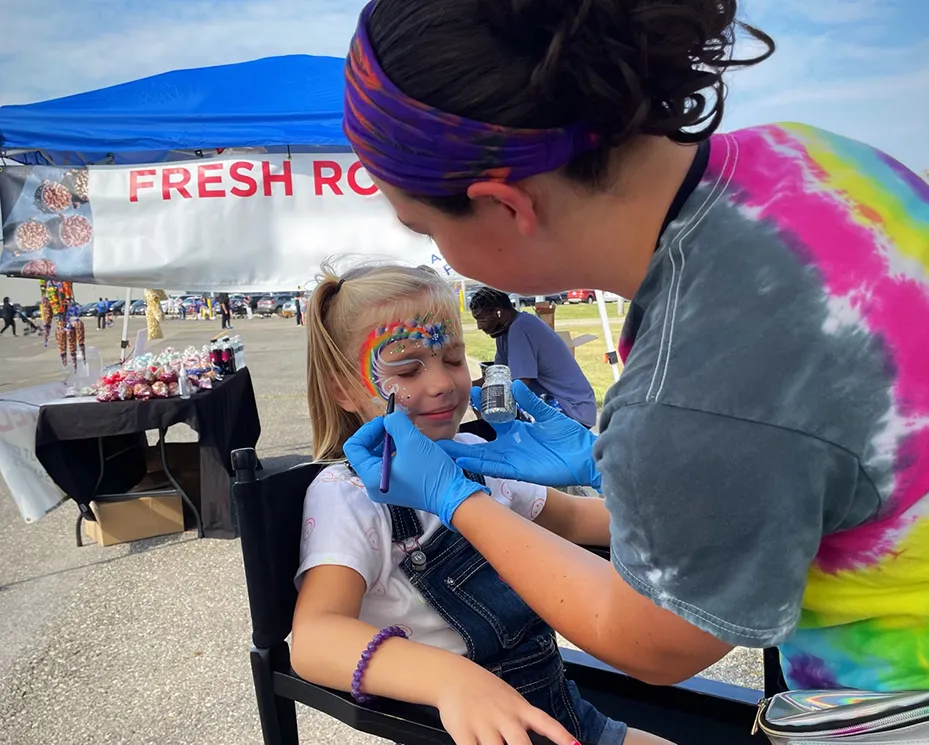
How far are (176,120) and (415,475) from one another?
11.0ft

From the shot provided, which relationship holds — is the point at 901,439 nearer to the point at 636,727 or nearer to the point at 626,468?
the point at 626,468

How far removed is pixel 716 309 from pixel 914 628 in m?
0.39

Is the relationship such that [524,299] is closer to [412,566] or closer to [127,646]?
[127,646]

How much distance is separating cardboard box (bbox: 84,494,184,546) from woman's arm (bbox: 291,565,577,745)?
3.05 metres

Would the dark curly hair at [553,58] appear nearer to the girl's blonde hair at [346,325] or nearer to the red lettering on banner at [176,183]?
the girl's blonde hair at [346,325]

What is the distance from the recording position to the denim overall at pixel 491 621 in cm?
124

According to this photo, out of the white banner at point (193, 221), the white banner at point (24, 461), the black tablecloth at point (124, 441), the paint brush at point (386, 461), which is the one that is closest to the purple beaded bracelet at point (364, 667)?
the paint brush at point (386, 461)

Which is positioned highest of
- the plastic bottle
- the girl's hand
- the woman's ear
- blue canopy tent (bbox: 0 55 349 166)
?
the woman's ear

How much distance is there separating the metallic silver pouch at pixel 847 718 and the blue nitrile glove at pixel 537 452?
57 centimetres

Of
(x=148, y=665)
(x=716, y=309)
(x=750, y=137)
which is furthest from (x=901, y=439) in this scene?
(x=148, y=665)

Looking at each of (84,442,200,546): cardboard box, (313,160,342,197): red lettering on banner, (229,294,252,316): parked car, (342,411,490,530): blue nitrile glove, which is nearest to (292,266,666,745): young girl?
(342,411,490,530): blue nitrile glove

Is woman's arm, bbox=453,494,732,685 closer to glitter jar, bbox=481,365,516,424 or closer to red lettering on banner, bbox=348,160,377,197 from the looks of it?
glitter jar, bbox=481,365,516,424

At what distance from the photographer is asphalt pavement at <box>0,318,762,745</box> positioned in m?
2.20

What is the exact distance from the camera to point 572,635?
0.81 m
